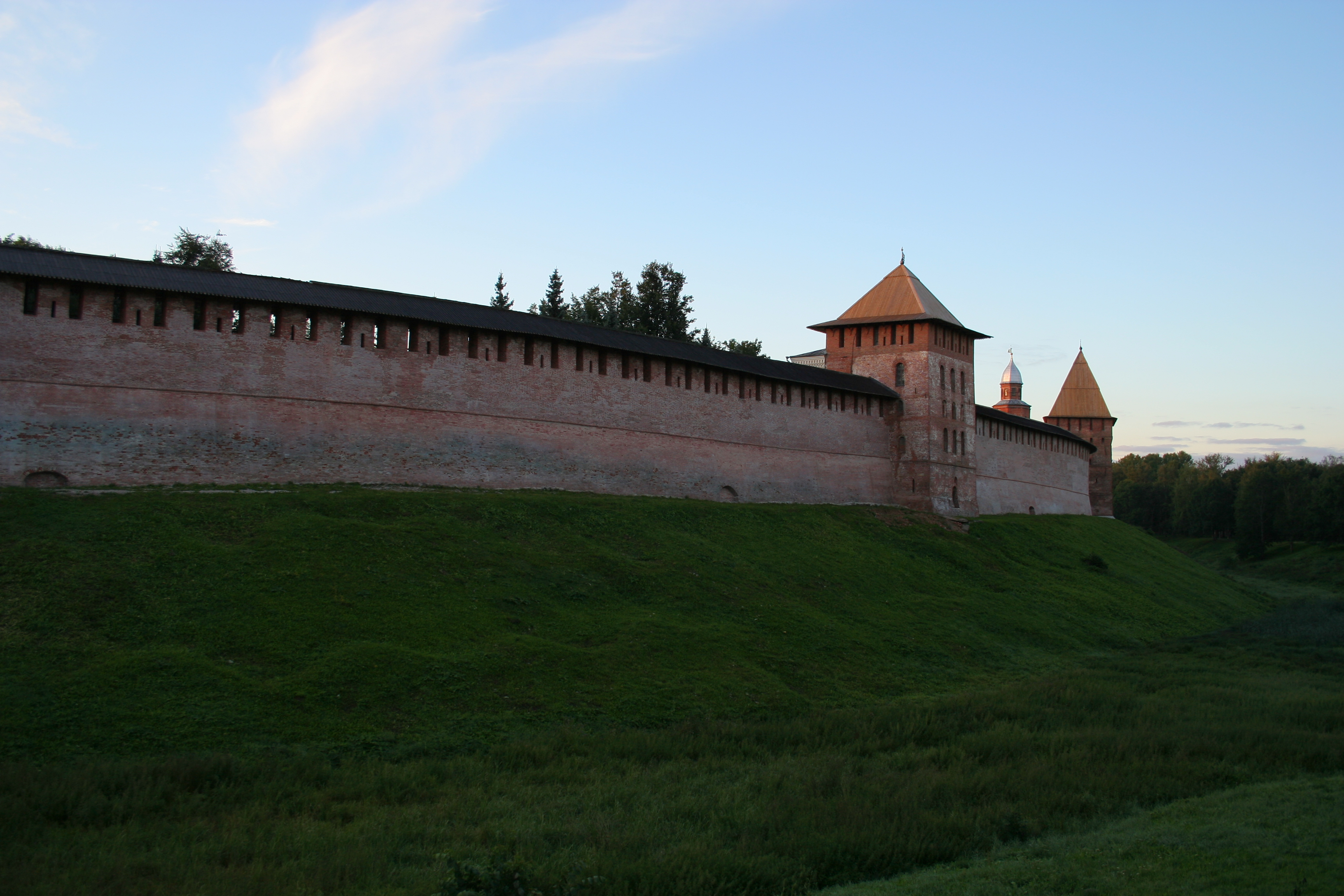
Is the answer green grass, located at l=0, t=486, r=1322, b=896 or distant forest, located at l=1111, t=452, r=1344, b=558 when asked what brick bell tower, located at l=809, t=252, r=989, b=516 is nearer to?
green grass, located at l=0, t=486, r=1322, b=896

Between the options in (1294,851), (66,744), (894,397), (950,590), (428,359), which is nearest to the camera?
(1294,851)

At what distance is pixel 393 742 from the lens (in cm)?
1048

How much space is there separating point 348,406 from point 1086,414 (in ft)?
132

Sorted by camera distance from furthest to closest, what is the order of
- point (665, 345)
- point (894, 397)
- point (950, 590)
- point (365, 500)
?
point (894, 397) → point (665, 345) → point (950, 590) → point (365, 500)

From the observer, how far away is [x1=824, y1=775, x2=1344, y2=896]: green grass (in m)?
6.90

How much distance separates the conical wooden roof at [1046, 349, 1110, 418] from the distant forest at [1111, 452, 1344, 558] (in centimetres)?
578

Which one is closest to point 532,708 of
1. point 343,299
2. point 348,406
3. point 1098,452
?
point 348,406

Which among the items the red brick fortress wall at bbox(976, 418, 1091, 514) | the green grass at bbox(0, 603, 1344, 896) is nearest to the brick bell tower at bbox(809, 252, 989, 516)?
the red brick fortress wall at bbox(976, 418, 1091, 514)

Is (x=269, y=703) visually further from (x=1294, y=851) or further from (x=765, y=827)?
(x=1294, y=851)

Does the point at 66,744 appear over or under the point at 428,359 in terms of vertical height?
under

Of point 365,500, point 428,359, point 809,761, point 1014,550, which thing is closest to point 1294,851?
Answer: point 809,761

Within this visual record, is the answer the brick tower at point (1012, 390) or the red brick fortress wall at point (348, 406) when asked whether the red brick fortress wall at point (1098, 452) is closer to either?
the brick tower at point (1012, 390)

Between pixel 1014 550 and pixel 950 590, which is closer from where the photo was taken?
pixel 950 590

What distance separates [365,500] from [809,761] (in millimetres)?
8948
